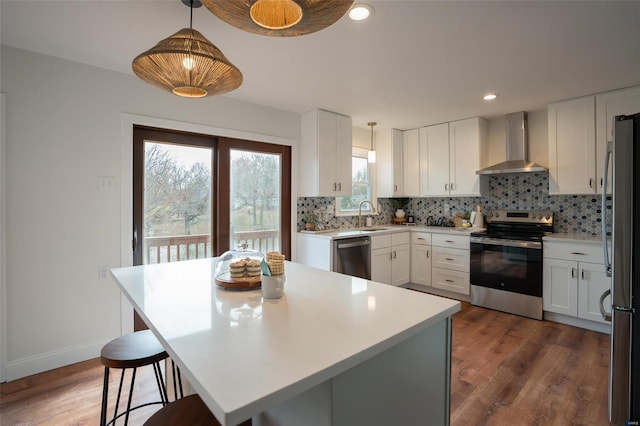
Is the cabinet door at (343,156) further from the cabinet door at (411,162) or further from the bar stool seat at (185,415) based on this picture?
the bar stool seat at (185,415)

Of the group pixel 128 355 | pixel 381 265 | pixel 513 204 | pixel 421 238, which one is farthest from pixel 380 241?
pixel 128 355

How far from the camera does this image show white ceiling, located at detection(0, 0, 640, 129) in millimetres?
1870

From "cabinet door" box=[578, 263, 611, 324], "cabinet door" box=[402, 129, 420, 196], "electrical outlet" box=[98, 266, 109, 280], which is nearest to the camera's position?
"electrical outlet" box=[98, 266, 109, 280]

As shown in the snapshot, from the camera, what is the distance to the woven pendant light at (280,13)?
1056 mm

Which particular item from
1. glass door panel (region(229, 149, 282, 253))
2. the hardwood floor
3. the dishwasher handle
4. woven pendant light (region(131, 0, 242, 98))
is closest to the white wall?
the hardwood floor

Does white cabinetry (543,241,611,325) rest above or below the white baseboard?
above

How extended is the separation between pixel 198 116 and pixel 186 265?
5.58ft

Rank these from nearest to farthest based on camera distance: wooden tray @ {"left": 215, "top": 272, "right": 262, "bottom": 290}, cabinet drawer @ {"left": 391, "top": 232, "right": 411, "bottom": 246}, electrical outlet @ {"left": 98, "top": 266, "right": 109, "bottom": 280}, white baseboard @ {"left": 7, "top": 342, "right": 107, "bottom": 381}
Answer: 1. wooden tray @ {"left": 215, "top": 272, "right": 262, "bottom": 290}
2. white baseboard @ {"left": 7, "top": 342, "right": 107, "bottom": 381}
3. electrical outlet @ {"left": 98, "top": 266, "right": 109, "bottom": 280}
4. cabinet drawer @ {"left": 391, "top": 232, "right": 411, "bottom": 246}

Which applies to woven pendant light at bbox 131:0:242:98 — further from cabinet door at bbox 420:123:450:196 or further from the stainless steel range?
cabinet door at bbox 420:123:450:196

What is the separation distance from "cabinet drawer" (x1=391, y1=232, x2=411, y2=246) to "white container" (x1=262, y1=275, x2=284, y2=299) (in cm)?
315

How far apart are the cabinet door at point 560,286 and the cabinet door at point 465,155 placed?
1270 mm

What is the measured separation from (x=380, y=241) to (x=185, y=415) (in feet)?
10.9

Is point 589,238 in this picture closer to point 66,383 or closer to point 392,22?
point 392,22

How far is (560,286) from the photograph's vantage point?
3.30m
